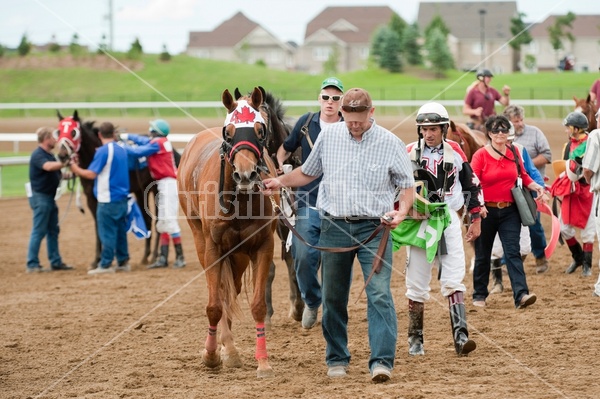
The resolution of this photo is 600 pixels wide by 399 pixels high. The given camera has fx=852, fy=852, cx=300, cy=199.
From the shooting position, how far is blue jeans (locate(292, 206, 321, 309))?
26.1 feet

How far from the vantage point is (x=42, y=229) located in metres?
13.6

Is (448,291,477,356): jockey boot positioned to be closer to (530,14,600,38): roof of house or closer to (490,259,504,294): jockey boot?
(490,259,504,294): jockey boot

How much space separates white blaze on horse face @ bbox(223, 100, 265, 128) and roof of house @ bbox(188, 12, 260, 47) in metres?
113

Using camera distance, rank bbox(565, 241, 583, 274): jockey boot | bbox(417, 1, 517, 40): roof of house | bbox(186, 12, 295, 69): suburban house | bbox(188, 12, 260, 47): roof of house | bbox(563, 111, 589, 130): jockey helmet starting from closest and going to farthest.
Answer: bbox(563, 111, 589, 130): jockey helmet
bbox(565, 241, 583, 274): jockey boot
bbox(417, 1, 517, 40): roof of house
bbox(186, 12, 295, 69): suburban house
bbox(188, 12, 260, 47): roof of house

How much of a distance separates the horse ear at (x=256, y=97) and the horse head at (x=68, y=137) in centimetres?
691

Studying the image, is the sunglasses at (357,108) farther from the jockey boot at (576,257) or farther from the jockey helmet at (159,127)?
the jockey helmet at (159,127)

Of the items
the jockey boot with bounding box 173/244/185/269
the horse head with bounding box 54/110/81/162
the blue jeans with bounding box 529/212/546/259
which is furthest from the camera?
the jockey boot with bounding box 173/244/185/269

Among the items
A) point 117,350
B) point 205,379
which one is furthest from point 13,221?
point 205,379

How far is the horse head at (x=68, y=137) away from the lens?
1307cm

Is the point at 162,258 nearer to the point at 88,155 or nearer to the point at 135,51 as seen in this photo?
the point at 88,155

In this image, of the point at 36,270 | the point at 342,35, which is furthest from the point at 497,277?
the point at 342,35

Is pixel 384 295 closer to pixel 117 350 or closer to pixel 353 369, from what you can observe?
pixel 353 369

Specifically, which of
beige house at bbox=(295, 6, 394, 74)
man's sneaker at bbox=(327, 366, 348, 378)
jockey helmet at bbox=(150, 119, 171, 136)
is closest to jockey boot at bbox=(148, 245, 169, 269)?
jockey helmet at bbox=(150, 119, 171, 136)

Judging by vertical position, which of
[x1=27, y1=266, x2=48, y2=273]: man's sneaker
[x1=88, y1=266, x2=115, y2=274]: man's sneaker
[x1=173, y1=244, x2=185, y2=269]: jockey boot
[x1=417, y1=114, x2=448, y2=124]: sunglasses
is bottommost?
[x1=27, y1=266, x2=48, y2=273]: man's sneaker
